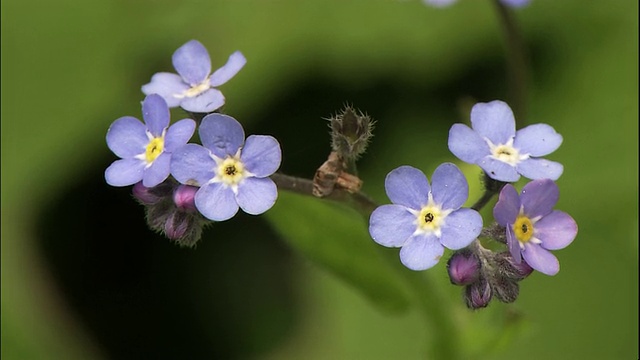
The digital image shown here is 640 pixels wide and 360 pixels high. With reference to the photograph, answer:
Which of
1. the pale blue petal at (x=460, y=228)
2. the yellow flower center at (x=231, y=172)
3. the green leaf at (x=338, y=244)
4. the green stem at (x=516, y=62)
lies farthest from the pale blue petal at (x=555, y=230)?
the green stem at (x=516, y=62)

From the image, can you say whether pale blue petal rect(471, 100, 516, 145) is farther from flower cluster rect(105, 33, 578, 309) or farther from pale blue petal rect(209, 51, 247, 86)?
pale blue petal rect(209, 51, 247, 86)

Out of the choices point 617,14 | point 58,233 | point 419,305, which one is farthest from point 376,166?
point 58,233

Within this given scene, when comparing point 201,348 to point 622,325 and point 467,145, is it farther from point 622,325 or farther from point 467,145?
point 467,145

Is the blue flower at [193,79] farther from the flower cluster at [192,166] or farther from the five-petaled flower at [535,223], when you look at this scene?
the five-petaled flower at [535,223]

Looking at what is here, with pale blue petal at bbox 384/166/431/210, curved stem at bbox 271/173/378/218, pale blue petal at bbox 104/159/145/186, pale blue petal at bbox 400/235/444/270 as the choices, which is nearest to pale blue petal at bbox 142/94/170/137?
pale blue petal at bbox 104/159/145/186

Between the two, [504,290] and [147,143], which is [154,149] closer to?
[147,143]

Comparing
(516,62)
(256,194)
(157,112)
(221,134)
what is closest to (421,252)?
(256,194)

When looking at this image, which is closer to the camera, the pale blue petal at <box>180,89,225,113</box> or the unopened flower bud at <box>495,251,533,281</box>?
the unopened flower bud at <box>495,251,533,281</box>
